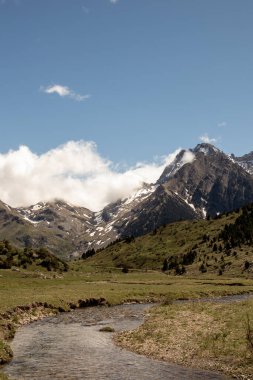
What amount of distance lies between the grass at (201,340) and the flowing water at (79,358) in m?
1.72

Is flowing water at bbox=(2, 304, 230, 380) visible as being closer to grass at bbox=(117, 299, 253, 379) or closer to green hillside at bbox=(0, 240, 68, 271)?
grass at bbox=(117, 299, 253, 379)

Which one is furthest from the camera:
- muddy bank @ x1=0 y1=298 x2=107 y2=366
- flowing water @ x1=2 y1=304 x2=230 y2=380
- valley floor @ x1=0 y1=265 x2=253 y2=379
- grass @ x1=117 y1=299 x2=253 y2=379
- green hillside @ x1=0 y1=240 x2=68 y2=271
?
green hillside @ x1=0 y1=240 x2=68 y2=271

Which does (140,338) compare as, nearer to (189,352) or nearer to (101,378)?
(189,352)

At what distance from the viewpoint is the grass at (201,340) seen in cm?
3438

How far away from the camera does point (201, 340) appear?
41.2m

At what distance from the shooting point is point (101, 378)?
31.3 meters

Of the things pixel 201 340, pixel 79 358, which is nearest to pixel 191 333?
pixel 201 340

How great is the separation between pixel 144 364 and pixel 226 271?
461ft

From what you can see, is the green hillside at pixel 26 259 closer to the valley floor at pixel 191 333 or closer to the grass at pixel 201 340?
the valley floor at pixel 191 333

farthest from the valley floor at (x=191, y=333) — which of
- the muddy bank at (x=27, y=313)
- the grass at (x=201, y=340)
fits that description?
the muddy bank at (x=27, y=313)

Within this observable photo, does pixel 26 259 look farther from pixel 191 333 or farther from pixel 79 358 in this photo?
pixel 79 358

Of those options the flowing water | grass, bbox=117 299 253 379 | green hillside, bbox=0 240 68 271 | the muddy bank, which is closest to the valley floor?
grass, bbox=117 299 253 379

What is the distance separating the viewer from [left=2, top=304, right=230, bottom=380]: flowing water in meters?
32.1

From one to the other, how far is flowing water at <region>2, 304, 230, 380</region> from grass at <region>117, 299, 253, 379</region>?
5.63 feet
